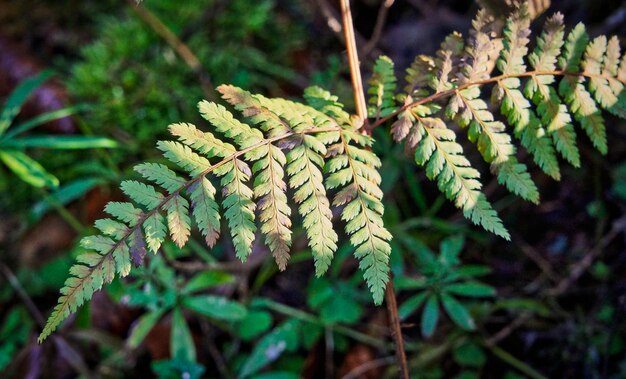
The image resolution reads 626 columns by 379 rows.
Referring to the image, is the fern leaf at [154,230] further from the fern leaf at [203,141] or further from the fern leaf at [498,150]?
the fern leaf at [498,150]

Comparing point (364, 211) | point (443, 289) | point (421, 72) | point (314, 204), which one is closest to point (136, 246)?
point (314, 204)

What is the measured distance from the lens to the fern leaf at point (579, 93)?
1.60m

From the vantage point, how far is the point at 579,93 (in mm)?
1606

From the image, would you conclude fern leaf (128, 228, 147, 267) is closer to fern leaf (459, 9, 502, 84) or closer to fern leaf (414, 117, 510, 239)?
fern leaf (414, 117, 510, 239)

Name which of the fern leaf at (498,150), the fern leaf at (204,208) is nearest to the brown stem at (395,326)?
the fern leaf at (498,150)

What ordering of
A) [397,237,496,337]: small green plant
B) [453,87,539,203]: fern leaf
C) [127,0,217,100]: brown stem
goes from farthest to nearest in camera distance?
[127,0,217,100]: brown stem → [397,237,496,337]: small green plant → [453,87,539,203]: fern leaf

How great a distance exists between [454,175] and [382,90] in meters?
0.40

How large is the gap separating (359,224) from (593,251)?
70.4 inches

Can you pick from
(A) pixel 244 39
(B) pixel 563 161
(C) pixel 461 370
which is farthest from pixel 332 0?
(C) pixel 461 370

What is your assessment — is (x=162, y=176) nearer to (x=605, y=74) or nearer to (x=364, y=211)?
(x=364, y=211)

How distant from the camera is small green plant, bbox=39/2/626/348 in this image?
1373 mm

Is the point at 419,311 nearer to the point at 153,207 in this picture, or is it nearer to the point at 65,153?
the point at 153,207

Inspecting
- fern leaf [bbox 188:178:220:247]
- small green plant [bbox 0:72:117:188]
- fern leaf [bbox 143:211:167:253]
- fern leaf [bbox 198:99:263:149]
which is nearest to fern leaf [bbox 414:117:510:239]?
fern leaf [bbox 198:99:263:149]

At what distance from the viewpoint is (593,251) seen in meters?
2.63
